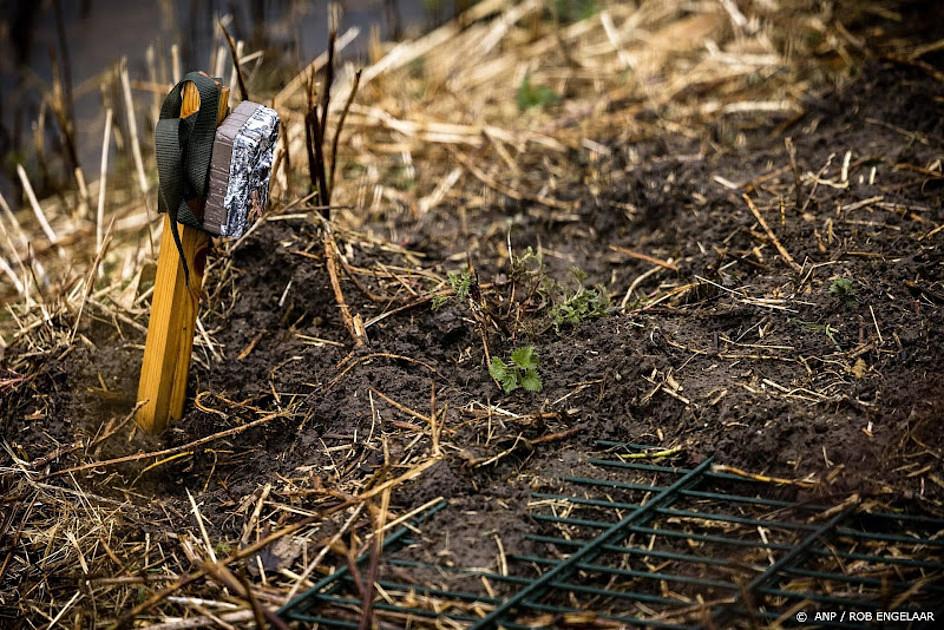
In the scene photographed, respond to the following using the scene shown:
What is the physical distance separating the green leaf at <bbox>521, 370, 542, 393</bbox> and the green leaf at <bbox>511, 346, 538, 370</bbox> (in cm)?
2

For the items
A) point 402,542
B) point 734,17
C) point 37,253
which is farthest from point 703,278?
point 37,253

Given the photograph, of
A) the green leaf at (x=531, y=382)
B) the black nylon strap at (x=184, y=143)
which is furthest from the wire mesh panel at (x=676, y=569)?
the black nylon strap at (x=184, y=143)

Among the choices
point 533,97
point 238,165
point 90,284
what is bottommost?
point 533,97

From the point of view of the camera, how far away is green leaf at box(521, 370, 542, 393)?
2.59m

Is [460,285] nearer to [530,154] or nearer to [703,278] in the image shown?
[703,278]

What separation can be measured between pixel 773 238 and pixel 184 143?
1964 millimetres

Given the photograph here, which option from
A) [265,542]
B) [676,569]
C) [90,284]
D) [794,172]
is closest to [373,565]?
[265,542]

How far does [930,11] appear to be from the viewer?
14.2 feet

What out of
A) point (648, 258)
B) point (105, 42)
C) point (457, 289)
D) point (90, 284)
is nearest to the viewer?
point (457, 289)

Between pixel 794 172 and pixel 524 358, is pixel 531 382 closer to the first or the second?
pixel 524 358

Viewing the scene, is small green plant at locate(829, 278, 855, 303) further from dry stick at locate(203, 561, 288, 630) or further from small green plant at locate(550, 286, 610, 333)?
dry stick at locate(203, 561, 288, 630)

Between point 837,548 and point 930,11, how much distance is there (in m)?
3.35

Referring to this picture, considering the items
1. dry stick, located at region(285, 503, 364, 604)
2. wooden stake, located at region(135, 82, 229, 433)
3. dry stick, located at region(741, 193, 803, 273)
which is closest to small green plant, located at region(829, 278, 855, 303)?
dry stick, located at region(741, 193, 803, 273)

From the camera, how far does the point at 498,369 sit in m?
2.62
